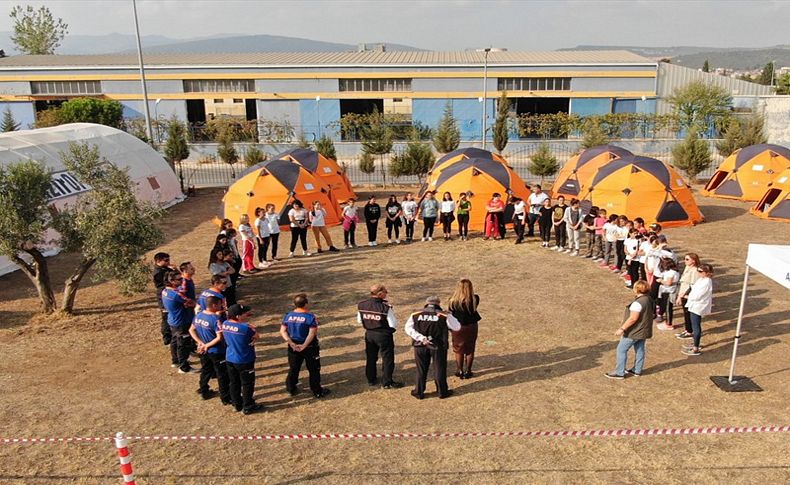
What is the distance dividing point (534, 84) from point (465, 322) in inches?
1506

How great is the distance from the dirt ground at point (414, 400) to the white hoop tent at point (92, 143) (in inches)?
168

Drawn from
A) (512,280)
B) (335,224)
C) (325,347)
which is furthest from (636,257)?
(335,224)

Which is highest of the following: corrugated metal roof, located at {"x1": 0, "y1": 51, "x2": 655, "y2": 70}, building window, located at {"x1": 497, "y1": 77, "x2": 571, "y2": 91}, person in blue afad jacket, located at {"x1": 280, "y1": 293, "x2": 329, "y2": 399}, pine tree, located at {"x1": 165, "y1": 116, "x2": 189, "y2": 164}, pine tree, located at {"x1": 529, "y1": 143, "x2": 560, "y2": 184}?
corrugated metal roof, located at {"x1": 0, "y1": 51, "x2": 655, "y2": 70}

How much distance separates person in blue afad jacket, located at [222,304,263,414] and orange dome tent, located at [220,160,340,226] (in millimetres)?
10229

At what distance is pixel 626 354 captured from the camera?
8.22 m

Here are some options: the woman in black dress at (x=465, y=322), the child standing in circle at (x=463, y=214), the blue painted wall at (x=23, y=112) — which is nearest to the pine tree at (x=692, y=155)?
the child standing in circle at (x=463, y=214)

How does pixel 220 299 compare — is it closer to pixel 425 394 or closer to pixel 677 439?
pixel 425 394

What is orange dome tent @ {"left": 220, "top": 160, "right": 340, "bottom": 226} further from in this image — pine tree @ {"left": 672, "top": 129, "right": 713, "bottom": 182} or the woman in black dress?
pine tree @ {"left": 672, "top": 129, "right": 713, "bottom": 182}

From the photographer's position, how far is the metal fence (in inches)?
1137

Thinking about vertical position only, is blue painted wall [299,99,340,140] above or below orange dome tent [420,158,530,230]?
above

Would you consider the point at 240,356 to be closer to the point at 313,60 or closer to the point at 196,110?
the point at 196,110

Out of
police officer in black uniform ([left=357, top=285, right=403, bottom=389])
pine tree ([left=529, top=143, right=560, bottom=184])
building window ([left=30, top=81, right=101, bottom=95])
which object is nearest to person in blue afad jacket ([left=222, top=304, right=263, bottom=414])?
police officer in black uniform ([left=357, top=285, right=403, bottom=389])

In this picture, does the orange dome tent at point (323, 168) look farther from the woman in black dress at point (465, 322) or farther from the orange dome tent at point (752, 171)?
the orange dome tent at point (752, 171)

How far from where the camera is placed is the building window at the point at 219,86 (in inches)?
1698
